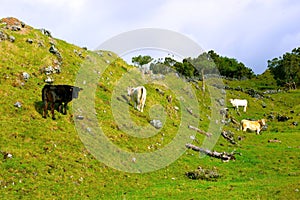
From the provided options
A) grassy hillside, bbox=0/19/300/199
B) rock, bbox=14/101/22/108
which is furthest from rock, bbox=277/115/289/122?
rock, bbox=14/101/22/108

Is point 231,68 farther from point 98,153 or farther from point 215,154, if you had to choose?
point 98,153

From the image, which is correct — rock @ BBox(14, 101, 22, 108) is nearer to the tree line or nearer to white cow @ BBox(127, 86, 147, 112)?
white cow @ BBox(127, 86, 147, 112)

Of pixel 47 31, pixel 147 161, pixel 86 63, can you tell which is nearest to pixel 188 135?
pixel 147 161

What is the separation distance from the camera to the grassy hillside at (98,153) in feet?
65.1

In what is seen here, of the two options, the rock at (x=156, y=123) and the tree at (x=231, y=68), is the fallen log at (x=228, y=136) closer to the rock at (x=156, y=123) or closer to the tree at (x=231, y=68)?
the rock at (x=156, y=123)

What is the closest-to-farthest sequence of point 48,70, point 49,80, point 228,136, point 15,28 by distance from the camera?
point 49,80 < point 48,70 < point 15,28 < point 228,136

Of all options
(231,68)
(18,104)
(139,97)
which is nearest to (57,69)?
(139,97)

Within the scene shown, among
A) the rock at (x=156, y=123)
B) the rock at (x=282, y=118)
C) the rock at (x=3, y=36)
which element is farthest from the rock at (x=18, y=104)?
the rock at (x=282, y=118)

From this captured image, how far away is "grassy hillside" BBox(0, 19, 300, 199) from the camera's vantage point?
65.1 ft

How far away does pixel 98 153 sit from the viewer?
2461cm

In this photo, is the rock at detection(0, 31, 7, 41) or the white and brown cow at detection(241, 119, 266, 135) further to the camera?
the white and brown cow at detection(241, 119, 266, 135)

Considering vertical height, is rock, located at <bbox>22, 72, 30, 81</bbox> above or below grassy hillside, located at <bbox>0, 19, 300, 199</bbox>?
above

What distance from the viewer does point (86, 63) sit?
40188 millimetres

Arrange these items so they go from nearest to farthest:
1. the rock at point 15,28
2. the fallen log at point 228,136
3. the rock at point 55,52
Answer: the rock at point 55,52 → the rock at point 15,28 → the fallen log at point 228,136
